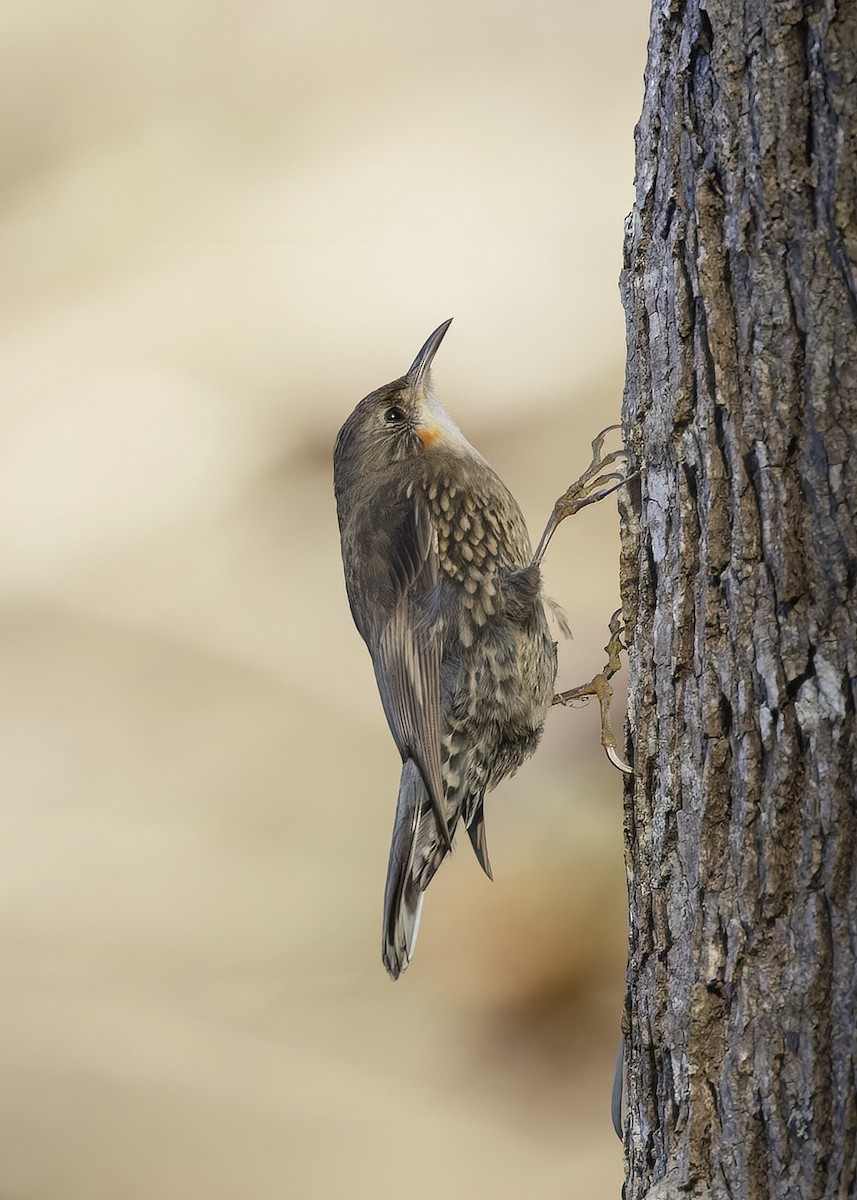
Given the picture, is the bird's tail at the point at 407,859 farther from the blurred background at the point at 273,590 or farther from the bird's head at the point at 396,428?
the blurred background at the point at 273,590

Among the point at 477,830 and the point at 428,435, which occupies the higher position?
the point at 428,435

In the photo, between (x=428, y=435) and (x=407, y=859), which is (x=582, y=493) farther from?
(x=407, y=859)

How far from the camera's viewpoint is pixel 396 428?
2561mm

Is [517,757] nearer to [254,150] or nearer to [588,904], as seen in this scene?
[588,904]

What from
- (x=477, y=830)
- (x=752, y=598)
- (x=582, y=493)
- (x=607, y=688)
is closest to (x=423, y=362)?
(x=582, y=493)

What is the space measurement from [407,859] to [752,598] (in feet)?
3.90

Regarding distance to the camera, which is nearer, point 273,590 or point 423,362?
point 423,362

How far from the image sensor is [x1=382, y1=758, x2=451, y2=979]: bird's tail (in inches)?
87.1

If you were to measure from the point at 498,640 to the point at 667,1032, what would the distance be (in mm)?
1025

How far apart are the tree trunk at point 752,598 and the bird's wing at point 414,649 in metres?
0.81

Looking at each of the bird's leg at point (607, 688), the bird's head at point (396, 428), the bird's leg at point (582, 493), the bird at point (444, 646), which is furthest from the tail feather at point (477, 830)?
the bird's head at point (396, 428)

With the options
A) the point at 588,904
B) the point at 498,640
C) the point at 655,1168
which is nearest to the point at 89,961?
the point at 588,904

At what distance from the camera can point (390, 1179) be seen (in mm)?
3334

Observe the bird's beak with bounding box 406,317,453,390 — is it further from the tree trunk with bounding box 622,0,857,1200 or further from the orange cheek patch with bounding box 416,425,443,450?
the tree trunk with bounding box 622,0,857,1200
